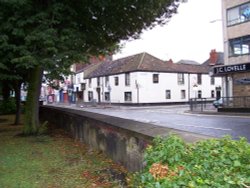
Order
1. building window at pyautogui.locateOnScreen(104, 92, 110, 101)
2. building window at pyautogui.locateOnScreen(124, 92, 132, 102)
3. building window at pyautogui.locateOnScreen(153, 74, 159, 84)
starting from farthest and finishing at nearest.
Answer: building window at pyautogui.locateOnScreen(104, 92, 110, 101) → building window at pyautogui.locateOnScreen(153, 74, 159, 84) → building window at pyautogui.locateOnScreen(124, 92, 132, 102)

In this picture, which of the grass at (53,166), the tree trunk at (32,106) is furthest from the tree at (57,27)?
the grass at (53,166)

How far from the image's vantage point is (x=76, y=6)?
512 inches

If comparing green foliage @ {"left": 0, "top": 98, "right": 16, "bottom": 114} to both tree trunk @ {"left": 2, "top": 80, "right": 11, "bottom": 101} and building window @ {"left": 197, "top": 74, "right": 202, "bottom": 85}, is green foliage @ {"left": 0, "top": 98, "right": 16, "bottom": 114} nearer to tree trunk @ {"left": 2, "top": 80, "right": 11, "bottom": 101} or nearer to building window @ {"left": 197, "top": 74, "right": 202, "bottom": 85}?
tree trunk @ {"left": 2, "top": 80, "right": 11, "bottom": 101}

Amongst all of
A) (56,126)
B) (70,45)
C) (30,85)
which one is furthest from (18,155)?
(56,126)

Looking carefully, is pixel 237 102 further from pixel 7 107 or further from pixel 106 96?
pixel 106 96

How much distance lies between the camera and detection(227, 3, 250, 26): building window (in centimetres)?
3275

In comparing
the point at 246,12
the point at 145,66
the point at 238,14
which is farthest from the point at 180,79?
the point at 246,12

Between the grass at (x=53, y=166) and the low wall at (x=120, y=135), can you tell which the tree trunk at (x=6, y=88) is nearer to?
the low wall at (x=120, y=135)

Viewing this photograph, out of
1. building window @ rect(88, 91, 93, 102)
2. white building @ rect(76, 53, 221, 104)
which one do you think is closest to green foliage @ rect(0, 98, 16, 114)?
white building @ rect(76, 53, 221, 104)

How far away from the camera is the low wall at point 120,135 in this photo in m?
6.84

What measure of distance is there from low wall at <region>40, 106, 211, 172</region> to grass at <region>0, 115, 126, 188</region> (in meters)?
0.28

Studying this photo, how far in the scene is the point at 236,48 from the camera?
112 feet

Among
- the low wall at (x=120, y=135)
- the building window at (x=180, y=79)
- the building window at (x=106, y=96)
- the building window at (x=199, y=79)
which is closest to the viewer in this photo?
the low wall at (x=120, y=135)

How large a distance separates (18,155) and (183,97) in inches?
2080
